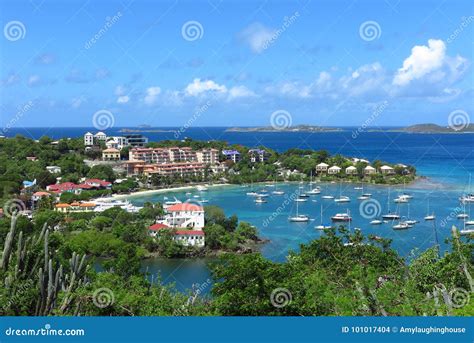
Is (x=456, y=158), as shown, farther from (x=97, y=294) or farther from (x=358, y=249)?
(x=97, y=294)

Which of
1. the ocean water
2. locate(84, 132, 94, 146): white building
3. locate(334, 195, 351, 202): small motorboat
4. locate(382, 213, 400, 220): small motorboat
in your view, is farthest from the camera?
locate(84, 132, 94, 146): white building

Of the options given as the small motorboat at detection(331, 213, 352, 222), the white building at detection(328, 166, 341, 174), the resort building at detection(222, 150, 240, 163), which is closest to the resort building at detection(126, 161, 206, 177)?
the resort building at detection(222, 150, 240, 163)

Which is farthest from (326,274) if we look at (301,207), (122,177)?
(122,177)

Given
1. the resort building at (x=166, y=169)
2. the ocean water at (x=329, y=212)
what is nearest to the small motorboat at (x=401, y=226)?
the ocean water at (x=329, y=212)

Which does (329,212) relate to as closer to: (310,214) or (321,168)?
(310,214)

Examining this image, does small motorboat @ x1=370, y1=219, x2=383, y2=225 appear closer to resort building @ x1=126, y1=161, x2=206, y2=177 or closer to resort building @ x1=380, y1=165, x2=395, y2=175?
resort building @ x1=380, y1=165, x2=395, y2=175

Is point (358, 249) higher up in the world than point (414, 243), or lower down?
higher up
